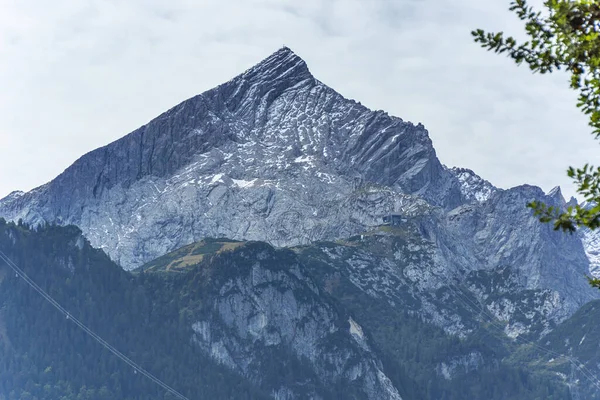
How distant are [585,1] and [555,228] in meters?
6.43

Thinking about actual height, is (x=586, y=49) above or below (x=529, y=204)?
above

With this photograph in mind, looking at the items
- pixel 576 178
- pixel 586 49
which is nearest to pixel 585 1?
pixel 586 49

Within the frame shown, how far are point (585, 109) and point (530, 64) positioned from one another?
121 inches

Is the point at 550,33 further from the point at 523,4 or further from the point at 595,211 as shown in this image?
the point at 595,211

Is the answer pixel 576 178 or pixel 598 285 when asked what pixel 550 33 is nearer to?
pixel 576 178

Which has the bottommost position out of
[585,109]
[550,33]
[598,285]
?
[598,285]

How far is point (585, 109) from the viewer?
34.4 metres

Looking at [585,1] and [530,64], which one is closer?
[585,1]

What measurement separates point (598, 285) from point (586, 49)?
752 cm

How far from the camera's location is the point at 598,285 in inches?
1485

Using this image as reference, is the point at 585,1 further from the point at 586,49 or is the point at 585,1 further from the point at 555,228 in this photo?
the point at 555,228

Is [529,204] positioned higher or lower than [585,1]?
lower

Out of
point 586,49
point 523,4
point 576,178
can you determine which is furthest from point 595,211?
point 523,4

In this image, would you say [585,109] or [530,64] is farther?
[530,64]
